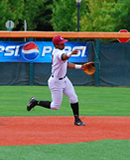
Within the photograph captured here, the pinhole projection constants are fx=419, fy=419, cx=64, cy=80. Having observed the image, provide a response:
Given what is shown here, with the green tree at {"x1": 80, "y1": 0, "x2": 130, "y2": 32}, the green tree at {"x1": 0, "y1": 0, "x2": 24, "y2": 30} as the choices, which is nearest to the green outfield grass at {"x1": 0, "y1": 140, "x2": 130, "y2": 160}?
the green tree at {"x1": 80, "y1": 0, "x2": 130, "y2": 32}

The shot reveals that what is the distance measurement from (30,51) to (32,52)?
0.10 meters

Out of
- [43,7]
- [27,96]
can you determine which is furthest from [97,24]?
[27,96]

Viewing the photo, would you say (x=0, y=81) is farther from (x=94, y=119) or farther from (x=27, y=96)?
(x=94, y=119)

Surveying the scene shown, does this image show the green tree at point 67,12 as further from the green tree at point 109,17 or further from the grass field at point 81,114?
the grass field at point 81,114

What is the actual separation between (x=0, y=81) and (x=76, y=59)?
368 centimetres

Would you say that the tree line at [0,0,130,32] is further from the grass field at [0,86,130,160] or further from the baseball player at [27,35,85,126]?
the baseball player at [27,35,85,126]

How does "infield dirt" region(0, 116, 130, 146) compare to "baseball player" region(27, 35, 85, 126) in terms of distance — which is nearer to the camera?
"infield dirt" region(0, 116, 130, 146)

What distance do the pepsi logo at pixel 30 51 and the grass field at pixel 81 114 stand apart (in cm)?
150

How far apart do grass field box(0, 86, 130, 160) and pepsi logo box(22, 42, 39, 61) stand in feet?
4.92

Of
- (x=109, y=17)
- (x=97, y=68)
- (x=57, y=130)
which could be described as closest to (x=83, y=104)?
(x=57, y=130)

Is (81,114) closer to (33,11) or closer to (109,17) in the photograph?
(109,17)

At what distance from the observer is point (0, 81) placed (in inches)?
767

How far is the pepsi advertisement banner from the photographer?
19297mm

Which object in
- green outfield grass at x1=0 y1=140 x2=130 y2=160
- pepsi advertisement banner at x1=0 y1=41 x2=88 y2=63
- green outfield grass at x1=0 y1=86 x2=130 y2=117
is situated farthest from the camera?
pepsi advertisement banner at x1=0 y1=41 x2=88 y2=63
